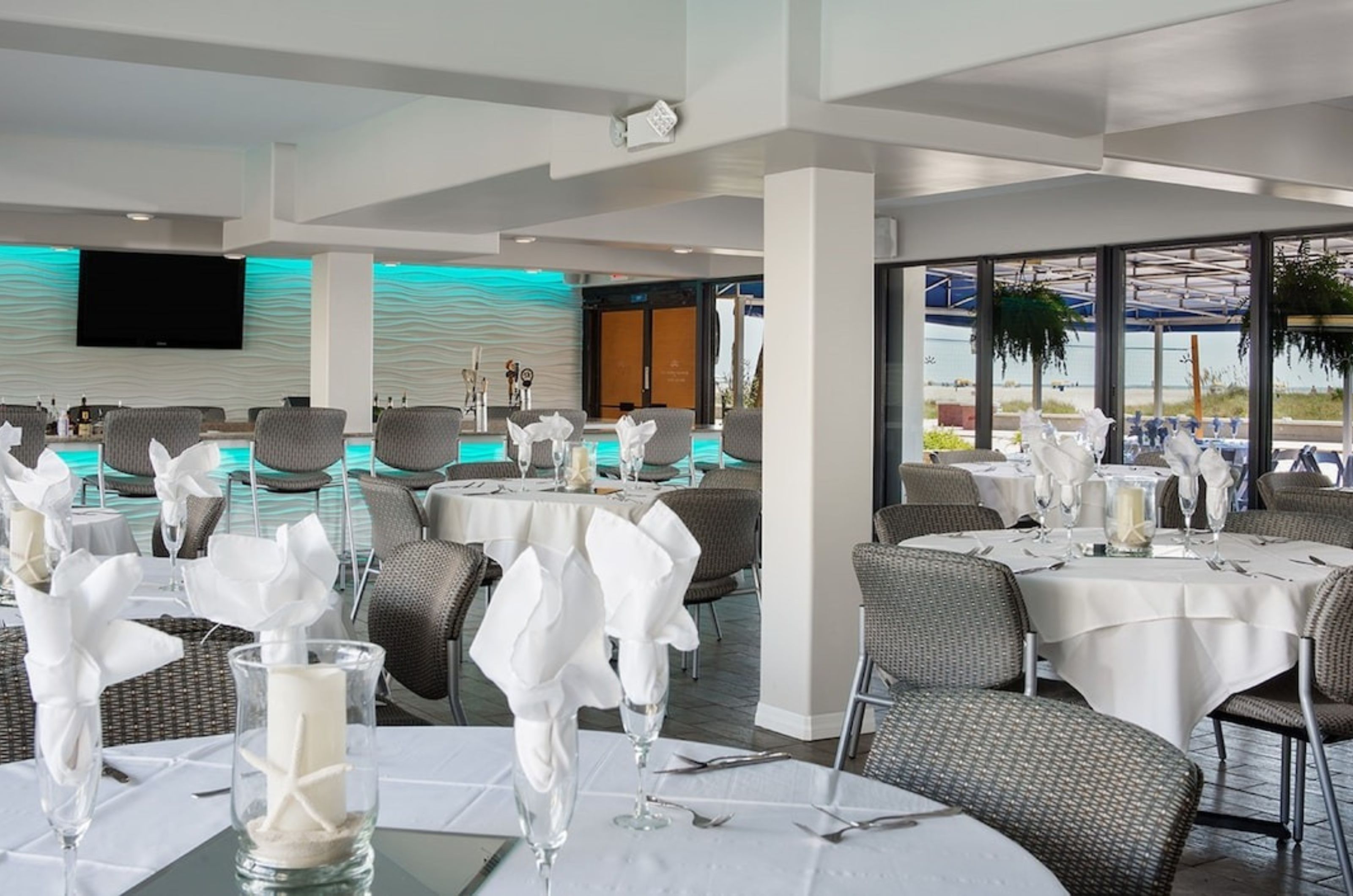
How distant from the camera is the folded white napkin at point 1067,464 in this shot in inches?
172

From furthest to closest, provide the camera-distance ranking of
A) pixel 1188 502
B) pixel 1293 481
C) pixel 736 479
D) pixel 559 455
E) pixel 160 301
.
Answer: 1. pixel 160 301
2. pixel 736 479
3. pixel 1293 481
4. pixel 559 455
5. pixel 1188 502

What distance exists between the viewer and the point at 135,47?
419 cm

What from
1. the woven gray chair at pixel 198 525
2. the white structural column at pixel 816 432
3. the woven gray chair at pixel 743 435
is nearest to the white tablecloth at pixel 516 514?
the white structural column at pixel 816 432

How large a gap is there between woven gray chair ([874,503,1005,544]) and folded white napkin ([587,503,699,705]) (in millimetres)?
3289

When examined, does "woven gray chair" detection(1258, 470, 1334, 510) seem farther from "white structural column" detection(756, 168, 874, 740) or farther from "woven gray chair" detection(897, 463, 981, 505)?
"white structural column" detection(756, 168, 874, 740)

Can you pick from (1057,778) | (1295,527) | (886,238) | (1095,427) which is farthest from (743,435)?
(1057,778)

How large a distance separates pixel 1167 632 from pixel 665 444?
→ 605cm

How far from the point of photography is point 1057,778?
1.90 meters

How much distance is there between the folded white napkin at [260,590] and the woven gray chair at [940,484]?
221 inches

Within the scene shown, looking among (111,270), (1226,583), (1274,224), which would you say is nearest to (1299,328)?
(1274,224)

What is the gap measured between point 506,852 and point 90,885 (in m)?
0.46

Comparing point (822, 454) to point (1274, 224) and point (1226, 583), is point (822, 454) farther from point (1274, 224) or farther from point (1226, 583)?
point (1274, 224)

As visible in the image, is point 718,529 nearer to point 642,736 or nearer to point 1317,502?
point 1317,502

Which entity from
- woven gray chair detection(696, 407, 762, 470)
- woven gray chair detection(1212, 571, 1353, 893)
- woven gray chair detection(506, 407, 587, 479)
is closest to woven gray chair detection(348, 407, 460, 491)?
woven gray chair detection(506, 407, 587, 479)
